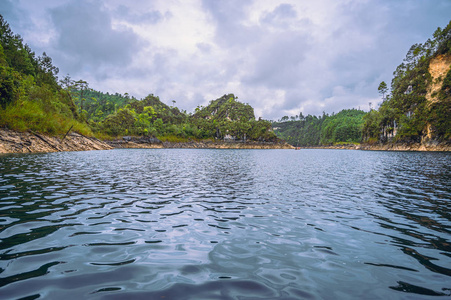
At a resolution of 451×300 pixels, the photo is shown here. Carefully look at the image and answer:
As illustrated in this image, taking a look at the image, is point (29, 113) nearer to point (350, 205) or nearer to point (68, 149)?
point (68, 149)

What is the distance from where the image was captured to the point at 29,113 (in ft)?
129

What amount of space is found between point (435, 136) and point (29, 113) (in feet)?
388

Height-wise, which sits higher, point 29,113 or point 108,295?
point 29,113

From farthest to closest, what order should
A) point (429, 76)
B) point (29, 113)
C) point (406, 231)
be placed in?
point (429, 76), point (29, 113), point (406, 231)

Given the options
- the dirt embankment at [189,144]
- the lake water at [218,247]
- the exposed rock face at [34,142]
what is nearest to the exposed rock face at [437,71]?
the dirt embankment at [189,144]

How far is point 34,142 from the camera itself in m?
39.5

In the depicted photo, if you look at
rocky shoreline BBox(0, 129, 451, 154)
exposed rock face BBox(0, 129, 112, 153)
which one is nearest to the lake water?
exposed rock face BBox(0, 129, 112, 153)

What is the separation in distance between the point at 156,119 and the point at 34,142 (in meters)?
123

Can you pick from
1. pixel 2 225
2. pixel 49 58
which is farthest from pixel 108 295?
pixel 49 58

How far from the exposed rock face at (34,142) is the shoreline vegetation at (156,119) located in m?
0.16

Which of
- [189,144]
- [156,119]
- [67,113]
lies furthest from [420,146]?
[156,119]

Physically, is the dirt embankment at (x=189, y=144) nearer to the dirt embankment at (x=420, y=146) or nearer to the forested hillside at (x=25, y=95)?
the forested hillside at (x=25, y=95)

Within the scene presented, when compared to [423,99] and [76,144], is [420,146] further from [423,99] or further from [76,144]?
[76,144]

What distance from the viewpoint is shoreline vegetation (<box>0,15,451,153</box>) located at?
3978 cm
